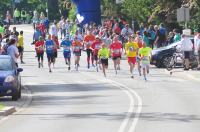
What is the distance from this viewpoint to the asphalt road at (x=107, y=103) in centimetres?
1945

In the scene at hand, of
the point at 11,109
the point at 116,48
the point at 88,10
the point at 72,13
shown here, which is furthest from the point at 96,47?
the point at 72,13

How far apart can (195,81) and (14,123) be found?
1536 centimetres

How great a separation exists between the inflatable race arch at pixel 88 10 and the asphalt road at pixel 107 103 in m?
16.2

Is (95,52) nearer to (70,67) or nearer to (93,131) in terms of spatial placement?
(70,67)

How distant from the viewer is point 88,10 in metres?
56.4

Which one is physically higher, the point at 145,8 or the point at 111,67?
the point at 145,8

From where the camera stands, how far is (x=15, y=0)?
8669cm

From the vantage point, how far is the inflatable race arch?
185 feet

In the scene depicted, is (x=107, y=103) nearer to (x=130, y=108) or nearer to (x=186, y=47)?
(x=130, y=108)

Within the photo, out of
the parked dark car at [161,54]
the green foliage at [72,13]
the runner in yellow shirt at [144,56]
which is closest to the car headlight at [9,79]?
the runner in yellow shirt at [144,56]

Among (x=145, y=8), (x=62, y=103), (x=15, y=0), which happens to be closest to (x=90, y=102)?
(x=62, y=103)

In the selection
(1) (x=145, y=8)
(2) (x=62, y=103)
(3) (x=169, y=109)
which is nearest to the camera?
(3) (x=169, y=109)

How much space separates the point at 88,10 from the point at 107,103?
103 ft

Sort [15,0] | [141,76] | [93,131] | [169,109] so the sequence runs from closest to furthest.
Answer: [93,131] < [169,109] < [141,76] < [15,0]
